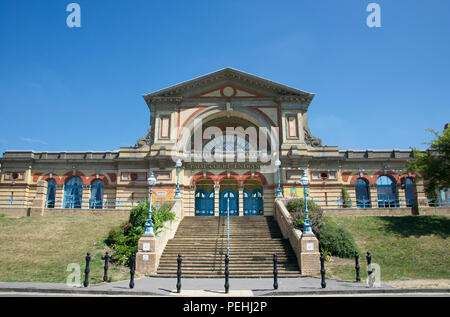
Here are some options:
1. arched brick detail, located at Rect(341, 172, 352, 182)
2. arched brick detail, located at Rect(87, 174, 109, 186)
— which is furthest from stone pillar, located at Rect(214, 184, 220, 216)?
arched brick detail, located at Rect(341, 172, 352, 182)

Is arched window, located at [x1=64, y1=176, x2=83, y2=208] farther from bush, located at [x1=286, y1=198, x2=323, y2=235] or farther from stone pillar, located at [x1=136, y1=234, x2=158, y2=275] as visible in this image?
bush, located at [x1=286, y1=198, x2=323, y2=235]

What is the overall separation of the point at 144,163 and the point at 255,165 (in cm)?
1019

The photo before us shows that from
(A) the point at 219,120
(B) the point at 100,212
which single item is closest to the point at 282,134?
(A) the point at 219,120

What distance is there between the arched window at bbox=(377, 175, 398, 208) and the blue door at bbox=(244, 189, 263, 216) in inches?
442

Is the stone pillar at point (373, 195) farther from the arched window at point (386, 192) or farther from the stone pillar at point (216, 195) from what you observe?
the stone pillar at point (216, 195)

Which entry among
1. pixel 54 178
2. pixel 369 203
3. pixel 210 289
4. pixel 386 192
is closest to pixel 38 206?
pixel 54 178

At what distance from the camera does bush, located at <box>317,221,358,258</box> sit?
17844 mm

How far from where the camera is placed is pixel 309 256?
1570 centimetres

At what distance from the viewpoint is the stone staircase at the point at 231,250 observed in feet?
51.9

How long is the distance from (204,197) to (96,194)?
10.4 m

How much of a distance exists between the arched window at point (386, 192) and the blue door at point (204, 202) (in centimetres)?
1564

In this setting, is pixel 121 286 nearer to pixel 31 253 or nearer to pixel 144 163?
pixel 31 253

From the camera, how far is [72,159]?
3341 centimetres

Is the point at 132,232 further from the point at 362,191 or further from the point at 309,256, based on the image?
the point at 362,191
